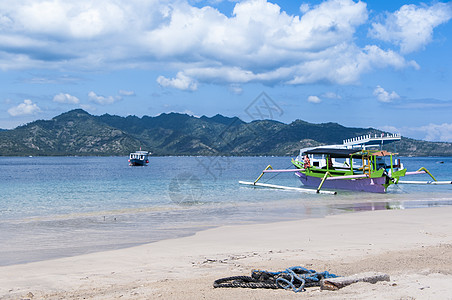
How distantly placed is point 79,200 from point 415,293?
2310 cm

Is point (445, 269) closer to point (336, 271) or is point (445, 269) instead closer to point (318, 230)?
point (336, 271)

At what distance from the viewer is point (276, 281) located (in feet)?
21.0

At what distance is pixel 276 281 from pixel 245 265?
69.9 inches

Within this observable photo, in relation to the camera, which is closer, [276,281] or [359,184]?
[276,281]

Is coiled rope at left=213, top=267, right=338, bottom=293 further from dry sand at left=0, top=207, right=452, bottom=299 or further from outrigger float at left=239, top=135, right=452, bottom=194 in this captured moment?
outrigger float at left=239, top=135, right=452, bottom=194

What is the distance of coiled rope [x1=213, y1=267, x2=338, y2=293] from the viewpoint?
6.35m

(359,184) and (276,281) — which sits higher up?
(276,281)

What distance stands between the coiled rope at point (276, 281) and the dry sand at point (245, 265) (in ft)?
0.41

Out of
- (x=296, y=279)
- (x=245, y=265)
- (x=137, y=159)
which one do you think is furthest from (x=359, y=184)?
(x=137, y=159)

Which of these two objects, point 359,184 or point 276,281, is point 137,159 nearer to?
→ point 359,184

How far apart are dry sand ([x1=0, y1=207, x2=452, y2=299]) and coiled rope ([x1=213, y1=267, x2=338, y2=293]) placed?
0.12m

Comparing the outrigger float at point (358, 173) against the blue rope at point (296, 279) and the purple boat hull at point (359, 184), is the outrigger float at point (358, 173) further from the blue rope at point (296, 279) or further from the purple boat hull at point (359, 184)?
the blue rope at point (296, 279)

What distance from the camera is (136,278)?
24.0 ft

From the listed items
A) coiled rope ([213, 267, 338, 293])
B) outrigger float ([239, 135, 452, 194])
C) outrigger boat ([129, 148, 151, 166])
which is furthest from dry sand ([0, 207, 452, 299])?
outrigger boat ([129, 148, 151, 166])
